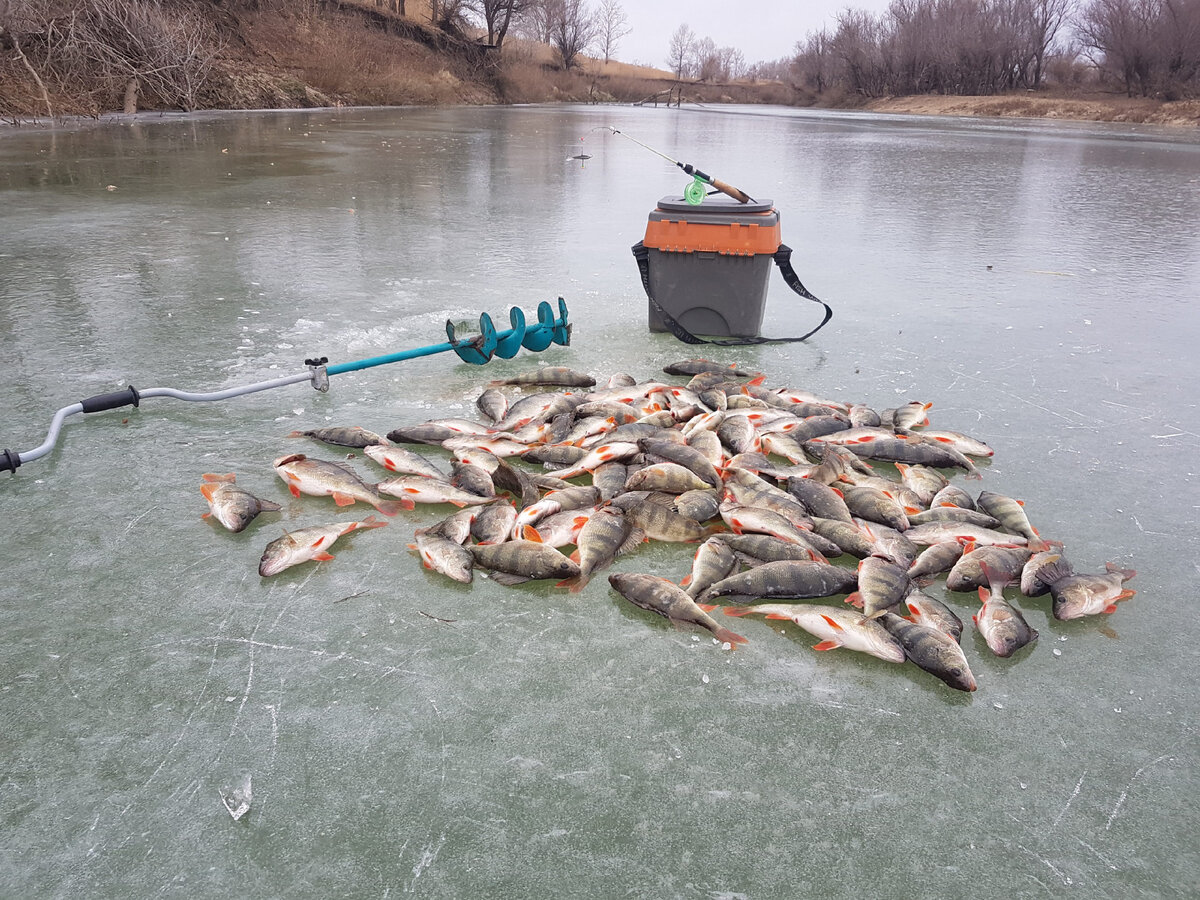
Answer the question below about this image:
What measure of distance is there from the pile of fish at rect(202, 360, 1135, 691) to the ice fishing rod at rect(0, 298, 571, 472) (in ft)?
1.55

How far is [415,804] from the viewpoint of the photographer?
1.76 metres

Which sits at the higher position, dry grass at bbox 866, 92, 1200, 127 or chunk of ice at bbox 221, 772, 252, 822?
dry grass at bbox 866, 92, 1200, 127

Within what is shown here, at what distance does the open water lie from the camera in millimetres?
1667

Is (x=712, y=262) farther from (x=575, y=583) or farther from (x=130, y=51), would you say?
(x=130, y=51)

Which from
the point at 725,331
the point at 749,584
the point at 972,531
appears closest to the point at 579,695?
the point at 749,584

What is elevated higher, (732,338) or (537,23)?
(537,23)

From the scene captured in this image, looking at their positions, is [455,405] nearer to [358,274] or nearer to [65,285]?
[358,274]

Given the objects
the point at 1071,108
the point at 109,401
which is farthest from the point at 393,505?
the point at 1071,108

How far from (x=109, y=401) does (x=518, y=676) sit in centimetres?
252

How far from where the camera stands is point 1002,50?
59094 millimetres

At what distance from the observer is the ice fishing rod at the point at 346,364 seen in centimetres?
336

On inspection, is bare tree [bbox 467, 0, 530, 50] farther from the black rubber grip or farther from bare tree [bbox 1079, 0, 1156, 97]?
the black rubber grip

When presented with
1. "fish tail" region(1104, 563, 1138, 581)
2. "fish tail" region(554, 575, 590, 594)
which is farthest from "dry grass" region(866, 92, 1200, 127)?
"fish tail" region(554, 575, 590, 594)

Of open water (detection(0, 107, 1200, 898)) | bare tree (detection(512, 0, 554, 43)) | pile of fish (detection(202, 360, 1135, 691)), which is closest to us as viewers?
open water (detection(0, 107, 1200, 898))
